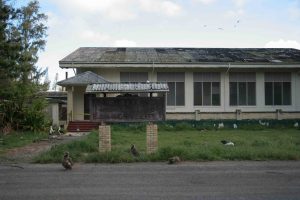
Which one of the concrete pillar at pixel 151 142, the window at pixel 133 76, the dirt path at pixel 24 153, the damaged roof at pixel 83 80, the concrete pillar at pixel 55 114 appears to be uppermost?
the window at pixel 133 76

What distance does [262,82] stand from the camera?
108 feet

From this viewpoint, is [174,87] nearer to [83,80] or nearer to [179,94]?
[179,94]

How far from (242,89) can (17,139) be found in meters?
16.9

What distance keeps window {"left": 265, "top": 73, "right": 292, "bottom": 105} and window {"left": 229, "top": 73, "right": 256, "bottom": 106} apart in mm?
1031

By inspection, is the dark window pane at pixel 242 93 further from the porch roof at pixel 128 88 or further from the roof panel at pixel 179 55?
the porch roof at pixel 128 88

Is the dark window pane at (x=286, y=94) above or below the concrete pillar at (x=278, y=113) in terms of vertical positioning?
above

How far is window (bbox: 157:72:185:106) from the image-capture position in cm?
3231

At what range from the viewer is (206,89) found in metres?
32.6

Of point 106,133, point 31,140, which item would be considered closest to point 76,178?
point 106,133

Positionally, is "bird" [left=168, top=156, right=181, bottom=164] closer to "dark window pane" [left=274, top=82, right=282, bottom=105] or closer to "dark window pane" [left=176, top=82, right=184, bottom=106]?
"dark window pane" [left=176, top=82, right=184, bottom=106]

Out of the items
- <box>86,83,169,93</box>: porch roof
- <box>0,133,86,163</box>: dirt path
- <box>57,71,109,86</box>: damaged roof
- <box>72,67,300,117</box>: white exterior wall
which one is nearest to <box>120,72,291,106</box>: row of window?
<box>72,67,300,117</box>: white exterior wall

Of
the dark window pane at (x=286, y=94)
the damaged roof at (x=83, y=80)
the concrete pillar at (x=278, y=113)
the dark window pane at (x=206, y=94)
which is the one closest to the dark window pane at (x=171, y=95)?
the dark window pane at (x=206, y=94)

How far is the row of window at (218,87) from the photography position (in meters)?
32.3

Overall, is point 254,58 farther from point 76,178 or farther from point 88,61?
point 76,178
